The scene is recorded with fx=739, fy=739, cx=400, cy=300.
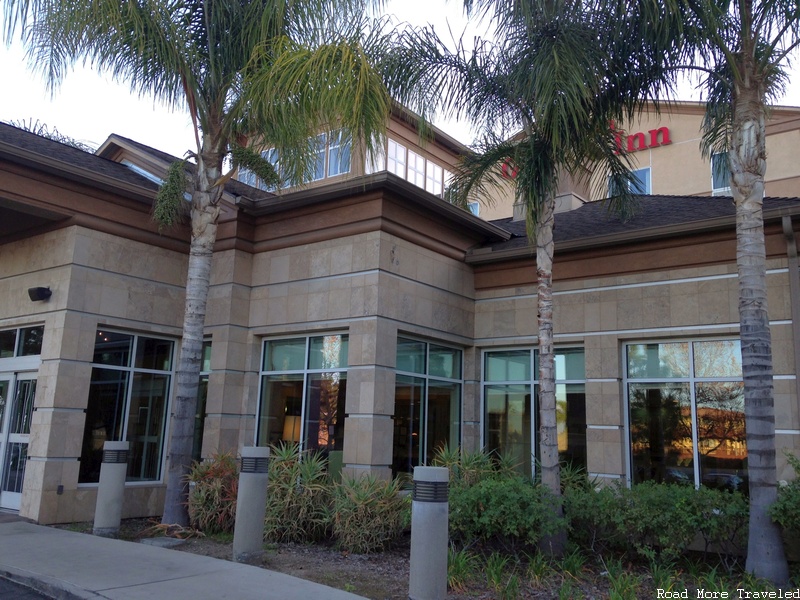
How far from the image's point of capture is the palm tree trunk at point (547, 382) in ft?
31.6

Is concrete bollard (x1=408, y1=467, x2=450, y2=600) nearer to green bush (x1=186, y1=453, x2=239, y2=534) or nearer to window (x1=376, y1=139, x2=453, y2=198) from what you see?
green bush (x1=186, y1=453, x2=239, y2=534)

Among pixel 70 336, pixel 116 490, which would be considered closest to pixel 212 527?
pixel 116 490

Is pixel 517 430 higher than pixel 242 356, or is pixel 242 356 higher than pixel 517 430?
pixel 242 356

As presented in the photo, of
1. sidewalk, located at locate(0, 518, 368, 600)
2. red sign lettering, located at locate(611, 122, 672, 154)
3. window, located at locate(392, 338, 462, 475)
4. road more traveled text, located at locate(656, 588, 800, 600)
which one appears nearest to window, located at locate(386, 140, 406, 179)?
red sign lettering, located at locate(611, 122, 672, 154)

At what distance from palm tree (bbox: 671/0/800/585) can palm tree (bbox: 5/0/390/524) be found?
175 inches

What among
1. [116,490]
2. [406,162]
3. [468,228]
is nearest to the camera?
[116,490]

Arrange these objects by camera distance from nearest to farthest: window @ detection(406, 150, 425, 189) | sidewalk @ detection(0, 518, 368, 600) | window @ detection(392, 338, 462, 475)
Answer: sidewalk @ detection(0, 518, 368, 600) < window @ detection(392, 338, 462, 475) < window @ detection(406, 150, 425, 189)

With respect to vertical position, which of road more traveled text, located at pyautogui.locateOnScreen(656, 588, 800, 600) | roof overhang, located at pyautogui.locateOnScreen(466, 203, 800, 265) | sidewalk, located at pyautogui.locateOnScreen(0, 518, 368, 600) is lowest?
sidewalk, located at pyautogui.locateOnScreen(0, 518, 368, 600)

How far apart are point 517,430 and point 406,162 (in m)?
16.2

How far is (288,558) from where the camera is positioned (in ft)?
31.7

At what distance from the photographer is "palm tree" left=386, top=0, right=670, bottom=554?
995 cm

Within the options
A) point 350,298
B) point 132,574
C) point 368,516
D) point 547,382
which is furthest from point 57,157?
point 547,382

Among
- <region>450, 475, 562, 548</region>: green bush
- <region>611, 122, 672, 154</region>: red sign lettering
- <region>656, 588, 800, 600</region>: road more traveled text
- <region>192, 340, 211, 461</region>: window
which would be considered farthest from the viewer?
<region>611, 122, 672, 154</region>: red sign lettering

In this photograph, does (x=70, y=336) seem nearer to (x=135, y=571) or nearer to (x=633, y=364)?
(x=135, y=571)
